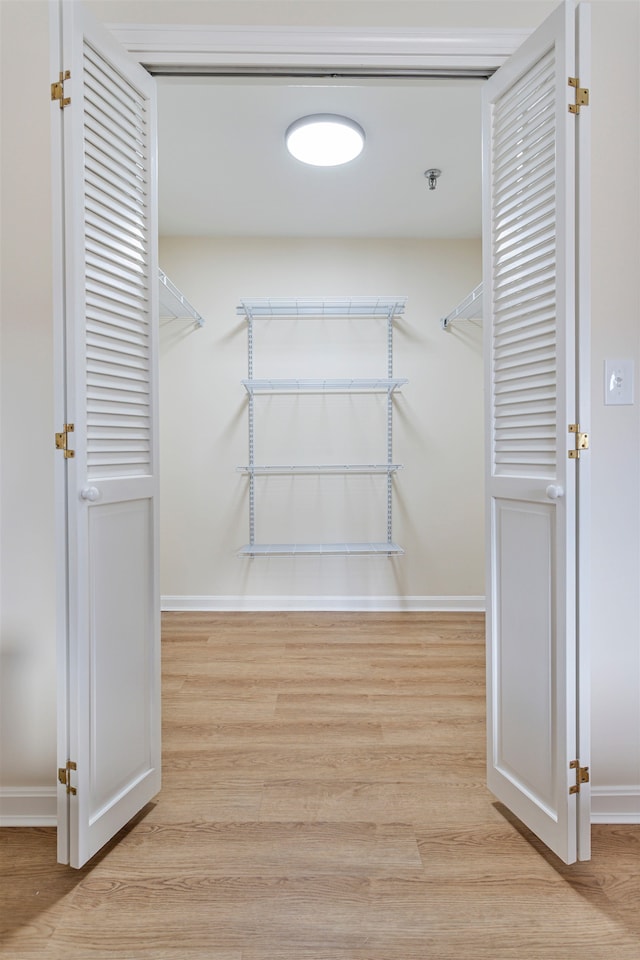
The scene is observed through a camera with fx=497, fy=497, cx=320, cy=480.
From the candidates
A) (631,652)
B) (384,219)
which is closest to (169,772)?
(631,652)

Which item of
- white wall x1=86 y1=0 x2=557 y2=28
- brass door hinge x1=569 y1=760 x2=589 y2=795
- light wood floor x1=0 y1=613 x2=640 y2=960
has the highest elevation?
white wall x1=86 y1=0 x2=557 y2=28

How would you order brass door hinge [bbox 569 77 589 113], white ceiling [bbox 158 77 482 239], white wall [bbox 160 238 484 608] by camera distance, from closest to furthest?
1. brass door hinge [bbox 569 77 589 113]
2. white ceiling [bbox 158 77 482 239]
3. white wall [bbox 160 238 484 608]

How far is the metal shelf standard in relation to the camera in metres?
3.22

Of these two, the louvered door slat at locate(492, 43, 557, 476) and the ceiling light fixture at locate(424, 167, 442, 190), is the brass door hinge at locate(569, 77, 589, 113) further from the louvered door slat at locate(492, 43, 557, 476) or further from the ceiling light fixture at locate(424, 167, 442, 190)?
the ceiling light fixture at locate(424, 167, 442, 190)

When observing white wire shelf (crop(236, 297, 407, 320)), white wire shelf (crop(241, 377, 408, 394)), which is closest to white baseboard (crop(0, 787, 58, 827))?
white wire shelf (crop(241, 377, 408, 394))

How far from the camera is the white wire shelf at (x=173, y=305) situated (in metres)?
2.72

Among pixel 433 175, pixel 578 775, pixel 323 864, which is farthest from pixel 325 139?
pixel 323 864

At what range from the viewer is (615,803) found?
1.44 metres

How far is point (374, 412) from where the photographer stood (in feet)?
11.2

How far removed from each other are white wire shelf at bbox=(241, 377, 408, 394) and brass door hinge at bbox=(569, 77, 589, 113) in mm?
2040

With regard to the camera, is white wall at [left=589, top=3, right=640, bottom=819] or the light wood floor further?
white wall at [left=589, top=3, right=640, bottom=819]

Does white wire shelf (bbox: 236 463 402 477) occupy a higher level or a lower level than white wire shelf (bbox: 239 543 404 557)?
higher

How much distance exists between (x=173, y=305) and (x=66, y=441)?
216cm

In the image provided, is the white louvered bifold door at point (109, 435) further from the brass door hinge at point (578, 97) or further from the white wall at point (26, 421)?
the brass door hinge at point (578, 97)
